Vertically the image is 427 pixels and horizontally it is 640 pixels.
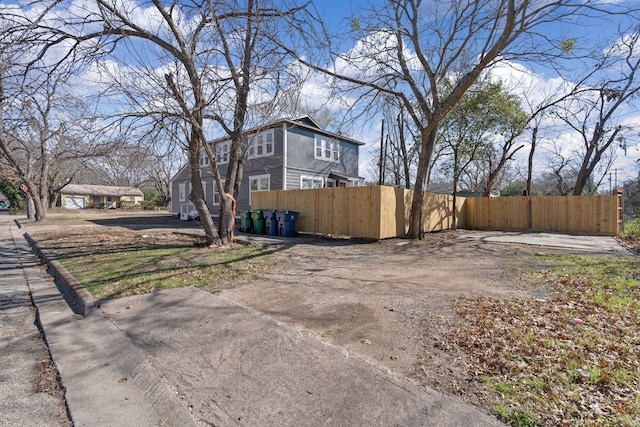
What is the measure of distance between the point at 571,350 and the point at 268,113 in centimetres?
759

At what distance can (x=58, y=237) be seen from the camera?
11516mm

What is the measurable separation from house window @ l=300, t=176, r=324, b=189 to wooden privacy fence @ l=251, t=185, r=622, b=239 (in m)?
4.56

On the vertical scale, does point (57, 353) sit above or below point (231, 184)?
below

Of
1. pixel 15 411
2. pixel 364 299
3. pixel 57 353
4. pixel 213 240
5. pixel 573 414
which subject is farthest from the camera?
pixel 213 240

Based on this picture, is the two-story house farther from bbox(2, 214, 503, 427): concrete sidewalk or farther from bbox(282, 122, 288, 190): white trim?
bbox(2, 214, 503, 427): concrete sidewalk

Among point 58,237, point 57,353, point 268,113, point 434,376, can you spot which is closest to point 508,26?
point 268,113

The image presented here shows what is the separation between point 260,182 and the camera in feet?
67.1

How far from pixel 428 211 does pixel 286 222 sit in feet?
21.1

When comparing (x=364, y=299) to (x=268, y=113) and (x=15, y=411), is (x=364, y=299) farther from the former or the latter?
(x=268, y=113)

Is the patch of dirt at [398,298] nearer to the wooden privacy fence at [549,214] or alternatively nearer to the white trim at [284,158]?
the wooden privacy fence at [549,214]

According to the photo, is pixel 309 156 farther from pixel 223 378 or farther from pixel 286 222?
pixel 223 378

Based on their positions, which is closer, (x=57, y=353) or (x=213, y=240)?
(x=57, y=353)

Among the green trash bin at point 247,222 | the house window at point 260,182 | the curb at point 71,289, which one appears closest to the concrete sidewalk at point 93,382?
the curb at point 71,289

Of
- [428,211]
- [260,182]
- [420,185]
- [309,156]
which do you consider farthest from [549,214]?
[260,182]
